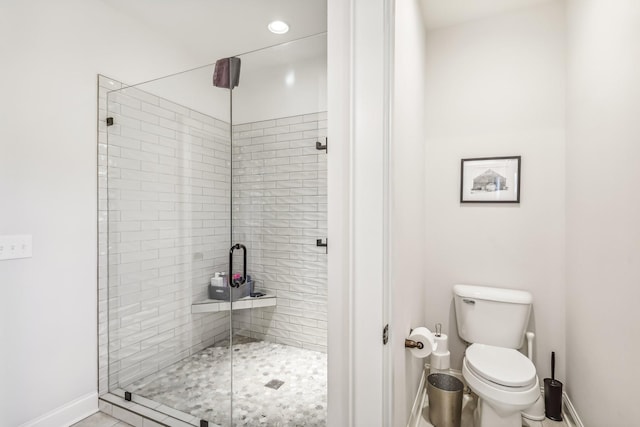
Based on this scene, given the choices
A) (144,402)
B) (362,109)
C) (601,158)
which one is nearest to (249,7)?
(362,109)

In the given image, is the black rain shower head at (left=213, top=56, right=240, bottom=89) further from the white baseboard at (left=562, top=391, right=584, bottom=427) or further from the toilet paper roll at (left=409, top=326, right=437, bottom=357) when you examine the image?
the white baseboard at (left=562, top=391, right=584, bottom=427)

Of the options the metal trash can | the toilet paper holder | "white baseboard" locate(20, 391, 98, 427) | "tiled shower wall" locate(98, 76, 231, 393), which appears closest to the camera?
the toilet paper holder

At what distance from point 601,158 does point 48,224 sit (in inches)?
116

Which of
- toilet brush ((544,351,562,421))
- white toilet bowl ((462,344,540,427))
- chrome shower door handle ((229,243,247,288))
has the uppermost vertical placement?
Answer: chrome shower door handle ((229,243,247,288))

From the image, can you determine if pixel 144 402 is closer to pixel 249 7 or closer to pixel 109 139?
pixel 109 139

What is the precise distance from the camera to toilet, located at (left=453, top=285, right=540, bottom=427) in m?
1.62

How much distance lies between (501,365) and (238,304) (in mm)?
1549

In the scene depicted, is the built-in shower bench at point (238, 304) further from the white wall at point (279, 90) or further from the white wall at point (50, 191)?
the white wall at point (279, 90)

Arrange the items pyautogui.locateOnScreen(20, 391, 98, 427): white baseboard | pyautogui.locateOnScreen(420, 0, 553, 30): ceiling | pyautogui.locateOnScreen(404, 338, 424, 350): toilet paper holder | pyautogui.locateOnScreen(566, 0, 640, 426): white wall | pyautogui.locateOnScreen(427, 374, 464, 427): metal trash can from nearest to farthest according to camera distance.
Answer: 1. pyautogui.locateOnScreen(566, 0, 640, 426): white wall
2. pyautogui.locateOnScreen(404, 338, 424, 350): toilet paper holder
3. pyautogui.locateOnScreen(20, 391, 98, 427): white baseboard
4. pyautogui.locateOnScreen(427, 374, 464, 427): metal trash can
5. pyautogui.locateOnScreen(420, 0, 553, 30): ceiling

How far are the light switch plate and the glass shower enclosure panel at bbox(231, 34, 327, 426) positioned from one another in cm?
106

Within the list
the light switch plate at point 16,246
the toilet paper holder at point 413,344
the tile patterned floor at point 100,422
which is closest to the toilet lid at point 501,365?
the toilet paper holder at point 413,344

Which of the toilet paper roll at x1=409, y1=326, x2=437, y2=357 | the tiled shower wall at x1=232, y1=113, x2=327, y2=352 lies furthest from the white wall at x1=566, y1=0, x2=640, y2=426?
the tiled shower wall at x1=232, y1=113, x2=327, y2=352

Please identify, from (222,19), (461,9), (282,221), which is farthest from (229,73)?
(461,9)

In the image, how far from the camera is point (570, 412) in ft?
6.48
